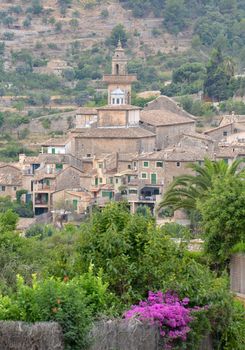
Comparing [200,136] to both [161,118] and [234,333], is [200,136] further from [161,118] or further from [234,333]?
[234,333]

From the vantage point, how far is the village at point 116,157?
46344mm

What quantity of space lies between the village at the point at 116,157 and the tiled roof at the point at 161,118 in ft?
0.12

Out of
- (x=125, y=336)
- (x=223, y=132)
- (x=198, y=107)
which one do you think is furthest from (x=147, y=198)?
(x=125, y=336)

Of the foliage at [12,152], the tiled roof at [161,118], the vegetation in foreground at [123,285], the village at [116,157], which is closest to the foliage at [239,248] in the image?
the vegetation in foreground at [123,285]

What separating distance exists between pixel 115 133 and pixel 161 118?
11.3 feet

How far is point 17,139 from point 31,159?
592 inches

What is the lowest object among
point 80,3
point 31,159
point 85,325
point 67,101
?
point 85,325

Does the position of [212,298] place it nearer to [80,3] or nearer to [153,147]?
[153,147]

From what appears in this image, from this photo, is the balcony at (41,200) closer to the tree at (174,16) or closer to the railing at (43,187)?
the railing at (43,187)

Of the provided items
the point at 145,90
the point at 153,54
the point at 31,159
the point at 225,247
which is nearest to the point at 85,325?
the point at 225,247

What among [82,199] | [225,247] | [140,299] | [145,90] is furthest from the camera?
[145,90]

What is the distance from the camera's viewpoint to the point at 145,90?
249 feet

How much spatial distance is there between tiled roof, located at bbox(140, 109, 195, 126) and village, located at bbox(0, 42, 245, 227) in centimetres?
4

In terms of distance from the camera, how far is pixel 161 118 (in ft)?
176
